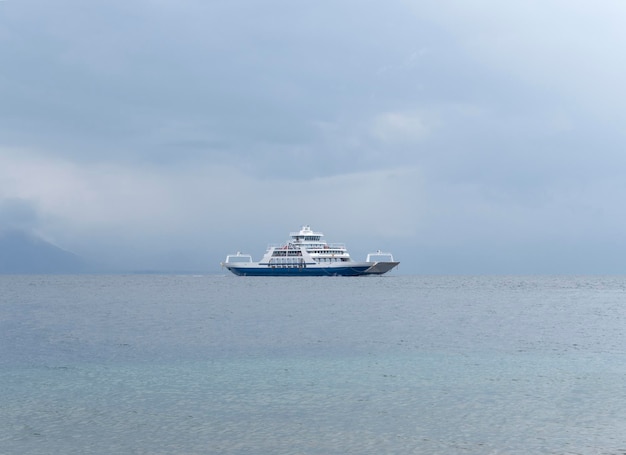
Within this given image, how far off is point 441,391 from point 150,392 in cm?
1028

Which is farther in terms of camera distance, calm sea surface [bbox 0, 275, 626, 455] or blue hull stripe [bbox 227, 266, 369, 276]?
blue hull stripe [bbox 227, 266, 369, 276]

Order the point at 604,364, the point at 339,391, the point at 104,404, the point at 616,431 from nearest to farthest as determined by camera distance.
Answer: the point at 616,431, the point at 104,404, the point at 339,391, the point at 604,364

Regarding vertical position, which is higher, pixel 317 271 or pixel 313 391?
pixel 317 271

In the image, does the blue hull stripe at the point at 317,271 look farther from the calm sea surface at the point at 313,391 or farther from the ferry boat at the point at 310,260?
the calm sea surface at the point at 313,391

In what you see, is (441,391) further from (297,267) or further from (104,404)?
(297,267)

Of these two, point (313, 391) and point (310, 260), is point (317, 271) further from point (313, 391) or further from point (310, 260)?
point (313, 391)

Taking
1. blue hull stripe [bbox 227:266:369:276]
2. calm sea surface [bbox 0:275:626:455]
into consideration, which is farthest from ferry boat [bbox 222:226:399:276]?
calm sea surface [bbox 0:275:626:455]

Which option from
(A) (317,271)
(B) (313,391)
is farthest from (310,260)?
(B) (313,391)

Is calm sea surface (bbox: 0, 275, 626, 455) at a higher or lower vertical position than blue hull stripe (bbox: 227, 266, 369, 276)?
lower

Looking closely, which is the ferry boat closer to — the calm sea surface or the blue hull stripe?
the blue hull stripe

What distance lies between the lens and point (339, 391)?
23.4 m

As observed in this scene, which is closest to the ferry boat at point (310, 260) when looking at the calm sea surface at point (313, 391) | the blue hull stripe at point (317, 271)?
the blue hull stripe at point (317, 271)

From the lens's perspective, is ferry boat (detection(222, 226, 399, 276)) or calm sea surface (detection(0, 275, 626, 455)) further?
ferry boat (detection(222, 226, 399, 276))

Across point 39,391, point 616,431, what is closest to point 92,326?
point 39,391
